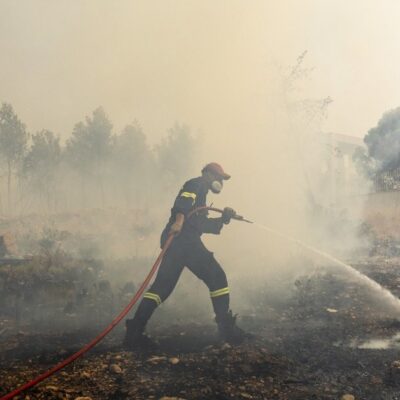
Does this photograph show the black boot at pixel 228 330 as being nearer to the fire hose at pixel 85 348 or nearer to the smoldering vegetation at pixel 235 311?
the smoldering vegetation at pixel 235 311

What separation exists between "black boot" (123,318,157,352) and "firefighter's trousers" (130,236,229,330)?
33cm

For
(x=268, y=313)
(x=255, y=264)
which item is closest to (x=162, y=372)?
(x=268, y=313)

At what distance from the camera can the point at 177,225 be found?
4348 millimetres

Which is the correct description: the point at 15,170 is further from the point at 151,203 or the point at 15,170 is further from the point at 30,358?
the point at 30,358

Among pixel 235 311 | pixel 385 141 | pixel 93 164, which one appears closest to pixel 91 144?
pixel 93 164

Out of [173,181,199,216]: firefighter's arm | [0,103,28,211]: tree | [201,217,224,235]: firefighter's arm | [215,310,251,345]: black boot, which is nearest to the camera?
[215,310,251,345]: black boot

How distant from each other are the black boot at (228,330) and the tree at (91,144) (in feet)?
107

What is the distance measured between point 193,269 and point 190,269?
59 mm

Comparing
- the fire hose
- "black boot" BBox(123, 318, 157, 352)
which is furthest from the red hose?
"black boot" BBox(123, 318, 157, 352)

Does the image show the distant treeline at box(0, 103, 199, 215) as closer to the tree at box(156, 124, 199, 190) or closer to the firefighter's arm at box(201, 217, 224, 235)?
the tree at box(156, 124, 199, 190)

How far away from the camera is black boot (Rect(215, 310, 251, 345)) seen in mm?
4242

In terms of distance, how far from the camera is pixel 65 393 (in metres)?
2.92

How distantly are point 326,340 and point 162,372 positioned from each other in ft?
6.13

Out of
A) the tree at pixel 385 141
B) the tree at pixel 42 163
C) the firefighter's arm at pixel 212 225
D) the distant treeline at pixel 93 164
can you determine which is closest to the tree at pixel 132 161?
the distant treeline at pixel 93 164
